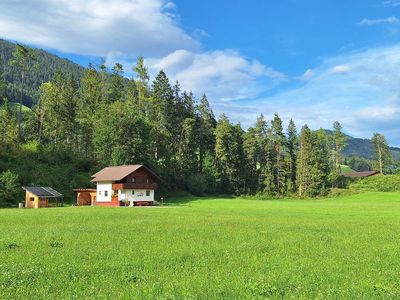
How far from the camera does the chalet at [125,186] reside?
258ft

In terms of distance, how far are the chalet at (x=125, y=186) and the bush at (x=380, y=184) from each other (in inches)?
2639

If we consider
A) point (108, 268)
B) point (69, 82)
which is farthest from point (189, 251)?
point (69, 82)

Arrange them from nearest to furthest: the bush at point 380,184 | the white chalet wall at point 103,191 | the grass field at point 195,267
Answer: the grass field at point 195,267, the white chalet wall at point 103,191, the bush at point 380,184

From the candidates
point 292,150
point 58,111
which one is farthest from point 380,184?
point 58,111

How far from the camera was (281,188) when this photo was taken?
4710 inches

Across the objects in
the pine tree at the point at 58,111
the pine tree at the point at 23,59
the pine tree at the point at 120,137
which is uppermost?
the pine tree at the point at 23,59

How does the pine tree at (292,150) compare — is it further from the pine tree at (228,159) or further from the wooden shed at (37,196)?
the wooden shed at (37,196)

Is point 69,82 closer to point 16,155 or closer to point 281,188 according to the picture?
point 16,155

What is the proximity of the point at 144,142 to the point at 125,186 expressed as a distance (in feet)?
57.8

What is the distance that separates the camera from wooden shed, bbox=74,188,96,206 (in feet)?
261

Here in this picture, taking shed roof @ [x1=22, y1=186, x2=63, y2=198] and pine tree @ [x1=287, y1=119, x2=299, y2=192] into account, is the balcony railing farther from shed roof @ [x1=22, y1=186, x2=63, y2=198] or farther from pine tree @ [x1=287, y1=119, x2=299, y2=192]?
pine tree @ [x1=287, y1=119, x2=299, y2=192]

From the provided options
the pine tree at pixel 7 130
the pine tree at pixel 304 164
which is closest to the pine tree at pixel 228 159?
the pine tree at pixel 304 164

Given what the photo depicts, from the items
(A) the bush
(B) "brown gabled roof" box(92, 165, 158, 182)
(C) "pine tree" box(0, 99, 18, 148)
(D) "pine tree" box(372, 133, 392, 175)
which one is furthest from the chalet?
(D) "pine tree" box(372, 133, 392, 175)

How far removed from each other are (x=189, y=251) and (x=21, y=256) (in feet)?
21.0
